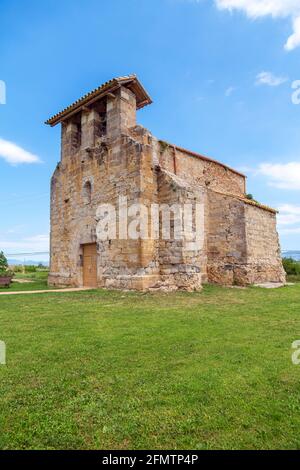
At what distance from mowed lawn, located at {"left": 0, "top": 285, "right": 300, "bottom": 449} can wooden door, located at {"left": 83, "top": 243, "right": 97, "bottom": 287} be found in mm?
6461

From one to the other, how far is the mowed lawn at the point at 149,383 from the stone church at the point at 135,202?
15.9 feet

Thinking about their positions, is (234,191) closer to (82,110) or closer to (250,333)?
(82,110)

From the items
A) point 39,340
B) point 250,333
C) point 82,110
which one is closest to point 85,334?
point 39,340

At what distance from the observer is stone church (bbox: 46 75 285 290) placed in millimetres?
10664

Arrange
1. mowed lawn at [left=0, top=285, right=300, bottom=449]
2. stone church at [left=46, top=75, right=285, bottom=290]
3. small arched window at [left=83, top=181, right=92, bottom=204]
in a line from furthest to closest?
small arched window at [left=83, top=181, right=92, bottom=204] < stone church at [left=46, top=75, right=285, bottom=290] < mowed lawn at [left=0, top=285, right=300, bottom=449]

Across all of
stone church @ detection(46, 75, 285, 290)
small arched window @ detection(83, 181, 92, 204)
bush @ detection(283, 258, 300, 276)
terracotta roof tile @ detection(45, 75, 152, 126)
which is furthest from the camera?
bush @ detection(283, 258, 300, 276)

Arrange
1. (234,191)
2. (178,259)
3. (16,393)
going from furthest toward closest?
(234,191)
(178,259)
(16,393)

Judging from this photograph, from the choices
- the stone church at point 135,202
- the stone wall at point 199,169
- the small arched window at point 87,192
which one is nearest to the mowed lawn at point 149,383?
the stone church at point 135,202

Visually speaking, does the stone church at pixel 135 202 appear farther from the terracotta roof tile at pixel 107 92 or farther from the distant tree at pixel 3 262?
the distant tree at pixel 3 262

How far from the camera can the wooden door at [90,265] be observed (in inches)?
491

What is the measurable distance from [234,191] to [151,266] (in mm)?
8981

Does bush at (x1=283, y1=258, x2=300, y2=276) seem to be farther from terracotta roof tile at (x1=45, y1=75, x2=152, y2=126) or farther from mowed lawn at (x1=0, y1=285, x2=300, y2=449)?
mowed lawn at (x1=0, y1=285, x2=300, y2=449)

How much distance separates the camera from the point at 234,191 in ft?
56.3

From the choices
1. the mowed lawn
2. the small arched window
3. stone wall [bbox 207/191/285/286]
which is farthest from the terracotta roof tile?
the mowed lawn
